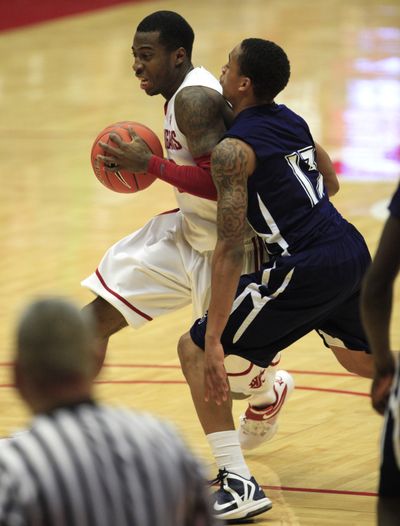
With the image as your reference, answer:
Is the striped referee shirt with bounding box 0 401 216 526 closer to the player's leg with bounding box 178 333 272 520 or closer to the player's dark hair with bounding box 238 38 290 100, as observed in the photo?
the player's leg with bounding box 178 333 272 520

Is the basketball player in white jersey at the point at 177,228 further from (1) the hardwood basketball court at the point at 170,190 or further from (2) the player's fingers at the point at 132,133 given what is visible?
(1) the hardwood basketball court at the point at 170,190

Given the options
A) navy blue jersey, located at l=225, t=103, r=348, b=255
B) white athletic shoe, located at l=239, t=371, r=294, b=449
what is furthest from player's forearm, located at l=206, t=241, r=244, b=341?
white athletic shoe, located at l=239, t=371, r=294, b=449

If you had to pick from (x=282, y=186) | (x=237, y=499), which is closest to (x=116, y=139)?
(x=282, y=186)

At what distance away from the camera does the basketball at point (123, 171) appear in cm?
567

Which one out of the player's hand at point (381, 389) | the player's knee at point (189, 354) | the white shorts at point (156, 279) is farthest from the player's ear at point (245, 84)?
the player's hand at point (381, 389)

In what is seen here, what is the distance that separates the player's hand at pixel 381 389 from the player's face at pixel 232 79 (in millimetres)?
1754

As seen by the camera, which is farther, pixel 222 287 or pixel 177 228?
pixel 177 228

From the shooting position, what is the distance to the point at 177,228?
585cm

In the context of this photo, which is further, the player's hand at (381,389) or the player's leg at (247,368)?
the player's leg at (247,368)

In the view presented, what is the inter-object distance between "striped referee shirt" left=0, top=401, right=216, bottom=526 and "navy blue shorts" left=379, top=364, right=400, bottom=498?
0.89 m

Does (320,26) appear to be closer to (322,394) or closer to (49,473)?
(322,394)

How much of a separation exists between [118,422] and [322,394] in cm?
407

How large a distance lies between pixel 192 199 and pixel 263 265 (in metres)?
0.55

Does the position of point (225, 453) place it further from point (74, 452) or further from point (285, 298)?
point (74, 452)
